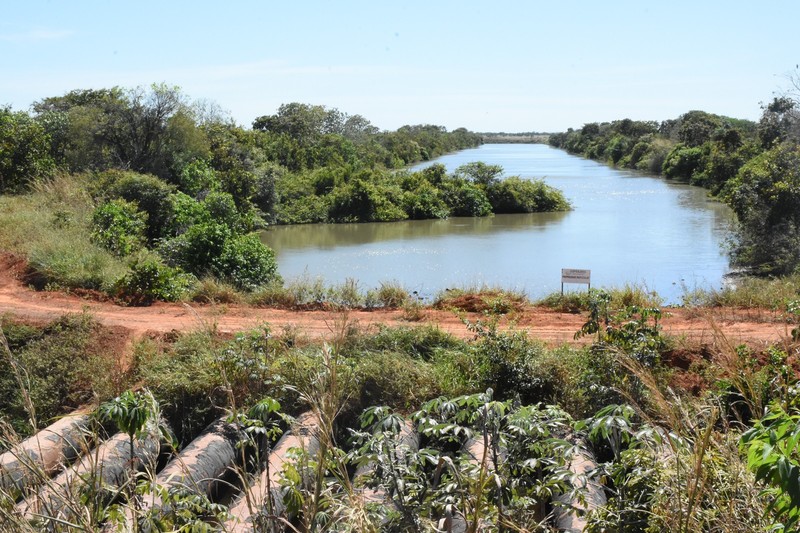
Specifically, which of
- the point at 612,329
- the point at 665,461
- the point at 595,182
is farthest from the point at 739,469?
the point at 595,182

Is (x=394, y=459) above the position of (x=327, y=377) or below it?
below

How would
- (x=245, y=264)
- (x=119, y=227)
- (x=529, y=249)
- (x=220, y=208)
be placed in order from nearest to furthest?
(x=245, y=264) → (x=119, y=227) → (x=220, y=208) → (x=529, y=249)

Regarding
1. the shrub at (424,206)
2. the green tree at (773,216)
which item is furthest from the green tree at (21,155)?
the green tree at (773,216)

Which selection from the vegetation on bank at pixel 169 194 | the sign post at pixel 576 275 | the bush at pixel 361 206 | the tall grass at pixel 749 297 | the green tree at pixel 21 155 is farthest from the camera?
the bush at pixel 361 206

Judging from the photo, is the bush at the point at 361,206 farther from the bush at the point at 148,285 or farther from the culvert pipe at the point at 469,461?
the culvert pipe at the point at 469,461

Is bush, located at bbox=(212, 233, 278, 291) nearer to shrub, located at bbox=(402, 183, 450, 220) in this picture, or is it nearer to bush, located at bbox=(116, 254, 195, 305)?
bush, located at bbox=(116, 254, 195, 305)

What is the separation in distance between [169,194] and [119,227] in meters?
3.87

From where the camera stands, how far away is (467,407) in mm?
4098

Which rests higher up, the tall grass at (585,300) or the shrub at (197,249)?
the shrub at (197,249)

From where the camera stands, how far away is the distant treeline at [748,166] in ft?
68.0

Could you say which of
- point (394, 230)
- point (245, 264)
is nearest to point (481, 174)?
point (394, 230)

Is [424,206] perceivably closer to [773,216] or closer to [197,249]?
[773,216]

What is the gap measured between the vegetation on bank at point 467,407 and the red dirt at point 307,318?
648 millimetres

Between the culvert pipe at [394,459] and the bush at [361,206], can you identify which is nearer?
the culvert pipe at [394,459]
